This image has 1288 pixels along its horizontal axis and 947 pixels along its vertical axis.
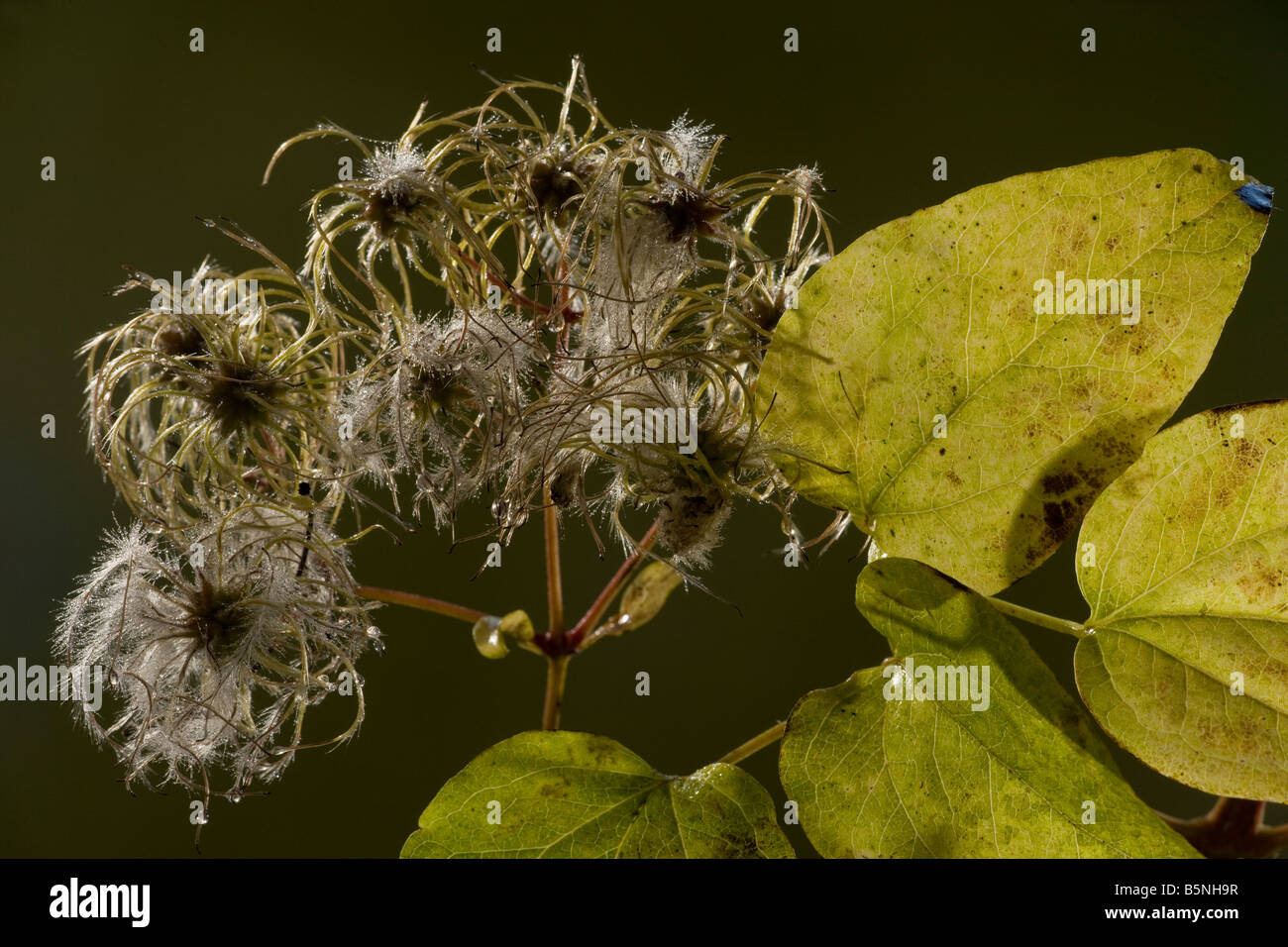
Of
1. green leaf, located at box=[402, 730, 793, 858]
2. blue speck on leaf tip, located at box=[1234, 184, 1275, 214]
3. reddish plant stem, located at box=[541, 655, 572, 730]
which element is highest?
blue speck on leaf tip, located at box=[1234, 184, 1275, 214]

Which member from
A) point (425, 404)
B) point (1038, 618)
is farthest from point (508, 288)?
point (1038, 618)

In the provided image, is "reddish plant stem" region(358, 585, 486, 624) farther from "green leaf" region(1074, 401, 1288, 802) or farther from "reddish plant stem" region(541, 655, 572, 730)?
"green leaf" region(1074, 401, 1288, 802)

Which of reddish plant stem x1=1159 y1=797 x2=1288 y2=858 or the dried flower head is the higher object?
the dried flower head

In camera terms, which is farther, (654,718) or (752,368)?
(654,718)

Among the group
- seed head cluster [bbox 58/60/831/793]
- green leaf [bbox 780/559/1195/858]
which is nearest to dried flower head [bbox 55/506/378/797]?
seed head cluster [bbox 58/60/831/793]

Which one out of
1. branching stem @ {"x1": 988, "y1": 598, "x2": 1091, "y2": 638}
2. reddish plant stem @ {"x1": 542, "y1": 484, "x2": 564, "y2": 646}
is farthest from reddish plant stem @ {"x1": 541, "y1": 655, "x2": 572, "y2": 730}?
branching stem @ {"x1": 988, "y1": 598, "x2": 1091, "y2": 638}
